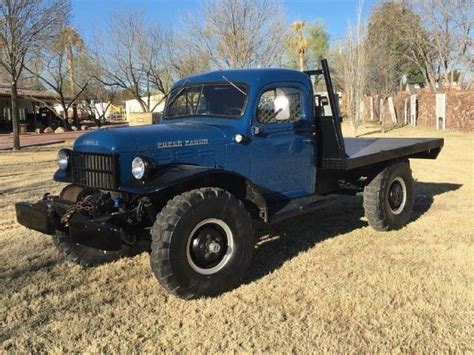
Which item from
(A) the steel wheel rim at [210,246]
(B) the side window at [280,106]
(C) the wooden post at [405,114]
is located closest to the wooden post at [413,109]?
(C) the wooden post at [405,114]

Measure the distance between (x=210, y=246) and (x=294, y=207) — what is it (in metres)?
1.23

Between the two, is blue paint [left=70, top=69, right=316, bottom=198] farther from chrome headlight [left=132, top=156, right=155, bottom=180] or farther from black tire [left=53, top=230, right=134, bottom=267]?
black tire [left=53, top=230, right=134, bottom=267]

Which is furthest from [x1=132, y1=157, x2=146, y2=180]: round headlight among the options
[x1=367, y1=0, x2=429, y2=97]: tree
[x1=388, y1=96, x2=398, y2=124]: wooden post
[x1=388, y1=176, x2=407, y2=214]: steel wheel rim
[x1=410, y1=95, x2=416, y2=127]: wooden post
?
[x1=388, y1=96, x2=398, y2=124]: wooden post

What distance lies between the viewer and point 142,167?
4.31 metres

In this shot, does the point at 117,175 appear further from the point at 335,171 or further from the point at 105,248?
the point at 335,171

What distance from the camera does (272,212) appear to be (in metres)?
5.19

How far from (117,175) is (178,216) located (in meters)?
0.73

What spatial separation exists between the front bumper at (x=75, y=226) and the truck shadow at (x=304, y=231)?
1326mm

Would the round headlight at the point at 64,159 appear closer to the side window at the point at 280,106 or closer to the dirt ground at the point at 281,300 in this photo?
the dirt ground at the point at 281,300

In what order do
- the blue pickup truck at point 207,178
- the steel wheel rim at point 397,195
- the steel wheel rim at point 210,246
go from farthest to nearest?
the steel wheel rim at point 397,195
the steel wheel rim at point 210,246
the blue pickup truck at point 207,178

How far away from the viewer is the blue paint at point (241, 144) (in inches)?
180

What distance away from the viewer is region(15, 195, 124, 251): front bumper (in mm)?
4094

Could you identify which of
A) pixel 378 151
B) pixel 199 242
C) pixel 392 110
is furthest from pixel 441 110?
Result: pixel 199 242

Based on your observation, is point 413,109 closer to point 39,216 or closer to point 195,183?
point 195,183
